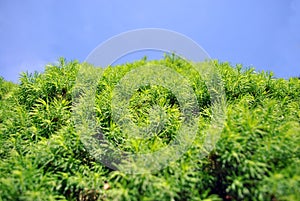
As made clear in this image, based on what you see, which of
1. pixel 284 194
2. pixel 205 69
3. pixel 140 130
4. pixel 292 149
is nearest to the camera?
pixel 284 194

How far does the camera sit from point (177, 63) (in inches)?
218

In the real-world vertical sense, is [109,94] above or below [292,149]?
above

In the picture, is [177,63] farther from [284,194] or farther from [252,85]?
[284,194]

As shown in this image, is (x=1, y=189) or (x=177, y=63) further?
(x=177, y=63)

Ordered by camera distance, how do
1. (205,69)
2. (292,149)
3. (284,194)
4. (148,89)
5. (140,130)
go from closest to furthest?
(284,194), (292,149), (140,130), (148,89), (205,69)

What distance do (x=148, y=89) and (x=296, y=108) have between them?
233 centimetres

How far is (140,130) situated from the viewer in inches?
147

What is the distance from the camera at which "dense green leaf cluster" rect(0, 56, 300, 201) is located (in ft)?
9.08

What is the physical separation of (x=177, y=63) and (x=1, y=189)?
3.62 m

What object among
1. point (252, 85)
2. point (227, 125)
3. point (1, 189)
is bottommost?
point (1, 189)

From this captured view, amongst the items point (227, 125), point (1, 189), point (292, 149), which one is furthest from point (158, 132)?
point (1, 189)

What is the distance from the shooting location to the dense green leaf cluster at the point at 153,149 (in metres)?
2.77

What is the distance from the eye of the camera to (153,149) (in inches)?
124

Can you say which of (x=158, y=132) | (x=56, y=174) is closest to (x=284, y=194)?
(x=158, y=132)
